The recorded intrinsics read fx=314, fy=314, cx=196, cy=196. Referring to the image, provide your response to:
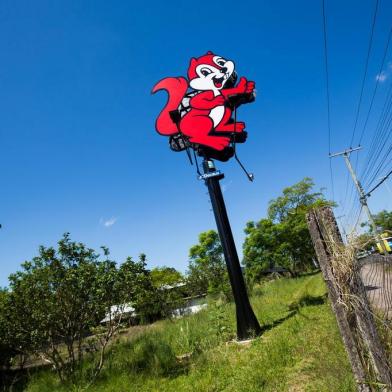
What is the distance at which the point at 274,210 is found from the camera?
1804 inches

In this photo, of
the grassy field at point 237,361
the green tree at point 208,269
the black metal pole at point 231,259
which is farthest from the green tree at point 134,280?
the green tree at point 208,269

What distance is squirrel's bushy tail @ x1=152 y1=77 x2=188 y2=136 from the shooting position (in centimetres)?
1274

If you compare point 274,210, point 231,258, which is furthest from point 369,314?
point 274,210

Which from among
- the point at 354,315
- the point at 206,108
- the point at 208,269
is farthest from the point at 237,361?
the point at 208,269

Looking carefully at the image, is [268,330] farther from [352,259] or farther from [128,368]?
[352,259]

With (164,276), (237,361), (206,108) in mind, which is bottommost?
(237,361)

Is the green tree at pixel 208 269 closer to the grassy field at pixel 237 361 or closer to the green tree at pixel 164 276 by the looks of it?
the green tree at pixel 164 276

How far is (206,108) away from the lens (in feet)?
41.5

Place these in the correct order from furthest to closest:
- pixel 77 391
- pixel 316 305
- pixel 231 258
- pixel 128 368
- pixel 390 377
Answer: pixel 316 305
pixel 231 258
pixel 128 368
pixel 77 391
pixel 390 377

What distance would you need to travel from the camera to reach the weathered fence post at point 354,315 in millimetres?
2654

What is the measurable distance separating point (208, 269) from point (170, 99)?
23241mm

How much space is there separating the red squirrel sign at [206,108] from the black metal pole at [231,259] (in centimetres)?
88

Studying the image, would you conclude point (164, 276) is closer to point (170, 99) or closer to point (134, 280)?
point (170, 99)

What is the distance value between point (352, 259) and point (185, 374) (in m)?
6.09
